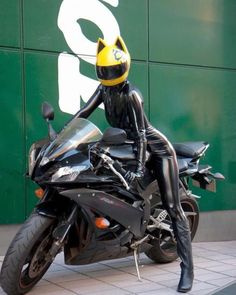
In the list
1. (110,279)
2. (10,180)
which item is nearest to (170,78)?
(10,180)

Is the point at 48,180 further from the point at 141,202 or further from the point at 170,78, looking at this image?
the point at 170,78

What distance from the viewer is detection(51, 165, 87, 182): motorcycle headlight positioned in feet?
14.8

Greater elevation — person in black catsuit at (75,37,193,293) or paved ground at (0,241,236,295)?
person in black catsuit at (75,37,193,293)

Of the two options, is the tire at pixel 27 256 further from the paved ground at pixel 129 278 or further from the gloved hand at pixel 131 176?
the gloved hand at pixel 131 176

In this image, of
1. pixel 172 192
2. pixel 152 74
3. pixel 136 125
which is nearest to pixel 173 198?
pixel 172 192

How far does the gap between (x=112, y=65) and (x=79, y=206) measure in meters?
1.32

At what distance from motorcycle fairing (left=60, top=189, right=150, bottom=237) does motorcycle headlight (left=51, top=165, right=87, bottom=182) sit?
11 cm

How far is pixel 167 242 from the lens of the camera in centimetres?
628

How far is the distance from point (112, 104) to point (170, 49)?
10.9ft

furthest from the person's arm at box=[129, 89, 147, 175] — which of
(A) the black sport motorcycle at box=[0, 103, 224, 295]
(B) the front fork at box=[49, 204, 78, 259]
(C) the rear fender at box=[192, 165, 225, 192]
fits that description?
(C) the rear fender at box=[192, 165, 225, 192]

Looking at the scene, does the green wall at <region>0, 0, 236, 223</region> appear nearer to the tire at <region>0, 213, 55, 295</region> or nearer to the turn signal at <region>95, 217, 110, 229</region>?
the tire at <region>0, 213, 55, 295</region>

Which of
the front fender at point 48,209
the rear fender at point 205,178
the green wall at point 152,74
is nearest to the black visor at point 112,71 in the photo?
the front fender at point 48,209

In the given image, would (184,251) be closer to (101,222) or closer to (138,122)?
(101,222)

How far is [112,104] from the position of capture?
5.21 metres
